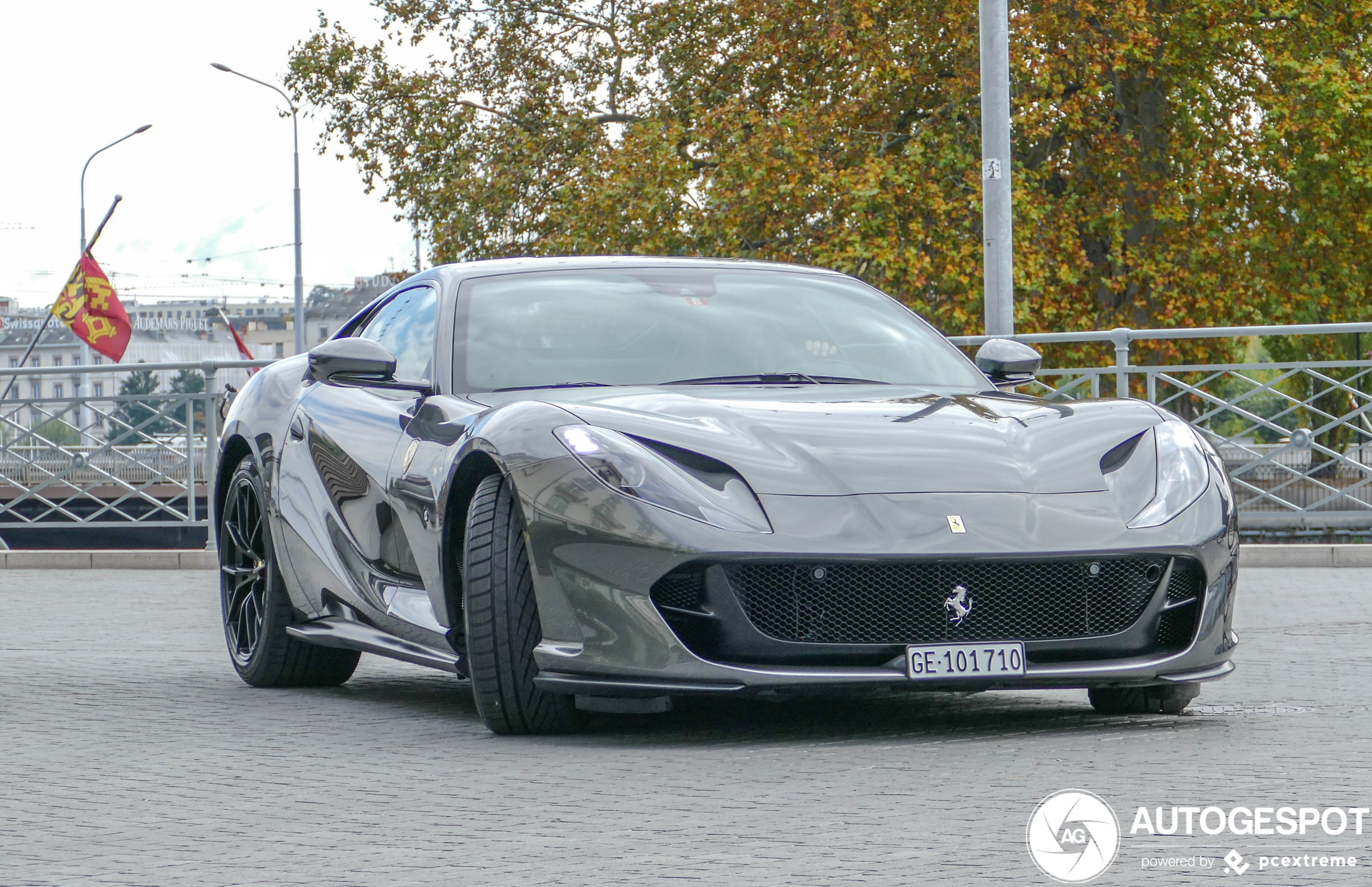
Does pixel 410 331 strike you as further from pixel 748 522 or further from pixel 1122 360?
pixel 1122 360

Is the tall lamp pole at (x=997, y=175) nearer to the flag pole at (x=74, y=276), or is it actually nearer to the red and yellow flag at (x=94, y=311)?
the flag pole at (x=74, y=276)

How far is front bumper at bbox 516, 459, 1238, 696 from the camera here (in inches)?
191

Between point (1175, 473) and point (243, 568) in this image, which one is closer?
point (1175, 473)

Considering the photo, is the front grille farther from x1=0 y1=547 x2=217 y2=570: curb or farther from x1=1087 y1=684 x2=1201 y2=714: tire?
x1=0 y1=547 x2=217 y2=570: curb

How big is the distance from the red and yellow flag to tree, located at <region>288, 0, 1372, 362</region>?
5.51 metres

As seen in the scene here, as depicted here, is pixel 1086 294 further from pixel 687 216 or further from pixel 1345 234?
pixel 687 216

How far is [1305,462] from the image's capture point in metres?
13.0

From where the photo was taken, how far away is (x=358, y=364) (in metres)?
6.04

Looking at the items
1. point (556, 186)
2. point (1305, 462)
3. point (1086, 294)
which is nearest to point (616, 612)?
point (1305, 462)

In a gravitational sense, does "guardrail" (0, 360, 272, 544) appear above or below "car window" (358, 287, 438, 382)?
below

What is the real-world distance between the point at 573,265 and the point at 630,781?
2.41 meters

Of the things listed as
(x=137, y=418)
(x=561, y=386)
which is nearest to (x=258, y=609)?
(x=561, y=386)

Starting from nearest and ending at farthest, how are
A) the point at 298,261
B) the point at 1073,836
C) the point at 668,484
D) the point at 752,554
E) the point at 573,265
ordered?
the point at 1073,836
the point at 752,554
the point at 668,484
the point at 573,265
the point at 298,261

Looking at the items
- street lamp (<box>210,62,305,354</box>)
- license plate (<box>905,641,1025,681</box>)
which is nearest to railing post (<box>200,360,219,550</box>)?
license plate (<box>905,641,1025,681</box>)
